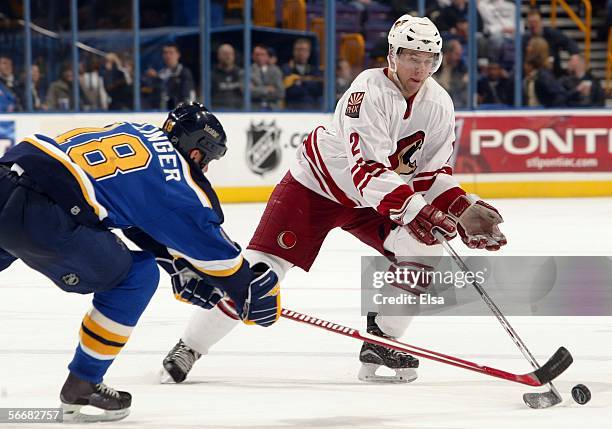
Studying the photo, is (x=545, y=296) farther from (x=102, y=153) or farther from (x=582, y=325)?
(x=102, y=153)

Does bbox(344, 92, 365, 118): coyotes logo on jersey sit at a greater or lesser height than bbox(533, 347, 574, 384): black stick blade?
greater

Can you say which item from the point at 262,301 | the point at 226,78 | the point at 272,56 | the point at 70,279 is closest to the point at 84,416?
the point at 70,279

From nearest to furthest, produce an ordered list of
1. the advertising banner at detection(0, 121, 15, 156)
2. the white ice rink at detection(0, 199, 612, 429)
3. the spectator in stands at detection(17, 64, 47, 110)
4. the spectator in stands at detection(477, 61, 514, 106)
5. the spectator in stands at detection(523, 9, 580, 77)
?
the white ice rink at detection(0, 199, 612, 429) < the advertising banner at detection(0, 121, 15, 156) < the spectator in stands at detection(17, 64, 47, 110) < the spectator in stands at detection(477, 61, 514, 106) < the spectator in stands at detection(523, 9, 580, 77)

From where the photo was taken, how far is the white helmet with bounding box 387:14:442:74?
3.64 m

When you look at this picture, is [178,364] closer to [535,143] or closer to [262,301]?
[262,301]

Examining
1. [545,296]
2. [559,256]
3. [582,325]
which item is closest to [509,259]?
[559,256]

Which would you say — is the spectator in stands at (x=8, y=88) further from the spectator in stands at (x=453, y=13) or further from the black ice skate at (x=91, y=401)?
the black ice skate at (x=91, y=401)

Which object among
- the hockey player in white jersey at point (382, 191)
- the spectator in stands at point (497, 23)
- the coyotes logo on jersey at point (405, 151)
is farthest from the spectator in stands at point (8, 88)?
the coyotes logo on jersey at point (405, 151)

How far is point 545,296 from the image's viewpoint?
211 inches

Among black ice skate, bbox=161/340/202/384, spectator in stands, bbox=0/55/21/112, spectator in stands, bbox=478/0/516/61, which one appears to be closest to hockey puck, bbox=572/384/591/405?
black ice skate, bbox=161/340/202/384

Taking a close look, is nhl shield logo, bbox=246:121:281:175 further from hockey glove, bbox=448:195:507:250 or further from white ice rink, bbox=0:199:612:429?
hockey glove, bbox=448:195:507:250

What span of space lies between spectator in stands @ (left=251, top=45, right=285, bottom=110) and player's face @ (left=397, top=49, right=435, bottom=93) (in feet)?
20.7

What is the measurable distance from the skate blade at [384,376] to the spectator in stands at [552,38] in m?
7.22

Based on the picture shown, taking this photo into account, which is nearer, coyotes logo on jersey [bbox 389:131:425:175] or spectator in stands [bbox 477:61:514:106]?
coyotes logo on jersey [bbox 389:131:425:175]
